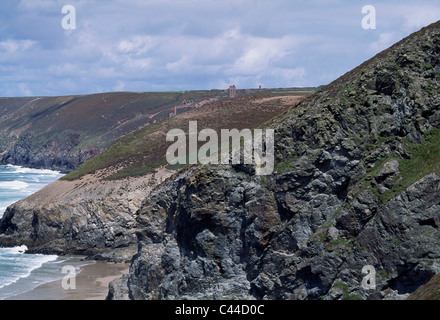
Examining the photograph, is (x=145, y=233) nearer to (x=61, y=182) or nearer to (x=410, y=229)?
(x=410, y=229)

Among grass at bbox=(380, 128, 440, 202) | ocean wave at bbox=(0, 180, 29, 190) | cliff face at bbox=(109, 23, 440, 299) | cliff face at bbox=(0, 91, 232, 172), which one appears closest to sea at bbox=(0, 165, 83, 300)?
cliff face at bbox=(109, 23, 440, 299)

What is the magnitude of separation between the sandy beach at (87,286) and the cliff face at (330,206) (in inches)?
279

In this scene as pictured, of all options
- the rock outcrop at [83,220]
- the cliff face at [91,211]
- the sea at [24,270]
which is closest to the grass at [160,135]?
the cliff face at [91,211]

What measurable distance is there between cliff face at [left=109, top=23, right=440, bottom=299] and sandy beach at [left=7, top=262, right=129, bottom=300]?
7088 millimetres

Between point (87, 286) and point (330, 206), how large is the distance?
20.3 m

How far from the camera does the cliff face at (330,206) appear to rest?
61.9 ft

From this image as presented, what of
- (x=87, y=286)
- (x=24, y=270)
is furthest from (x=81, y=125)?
(x=87, y=286)

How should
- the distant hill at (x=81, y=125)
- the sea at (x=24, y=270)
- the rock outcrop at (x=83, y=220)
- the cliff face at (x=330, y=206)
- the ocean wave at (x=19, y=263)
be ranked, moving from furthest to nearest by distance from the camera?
the distant hill at (x=81, y=125), the rock outcrop at (x=83, y=220), the ocean wave at (x=19, y=263), the sea at (x=24, y=270), the cliff face at (x=330, y=206)

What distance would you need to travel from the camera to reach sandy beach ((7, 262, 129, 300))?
33031 millimetres

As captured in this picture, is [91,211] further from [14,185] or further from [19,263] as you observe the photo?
[14,185]

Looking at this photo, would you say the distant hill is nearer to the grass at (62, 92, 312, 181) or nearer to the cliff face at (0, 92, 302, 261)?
the grass at (62, 92, 312, 181)

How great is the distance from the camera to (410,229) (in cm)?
1853

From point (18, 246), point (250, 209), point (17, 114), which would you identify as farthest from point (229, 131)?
point (17, 114)

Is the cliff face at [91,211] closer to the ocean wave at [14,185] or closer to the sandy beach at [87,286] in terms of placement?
the sandy beach at [87,286]
